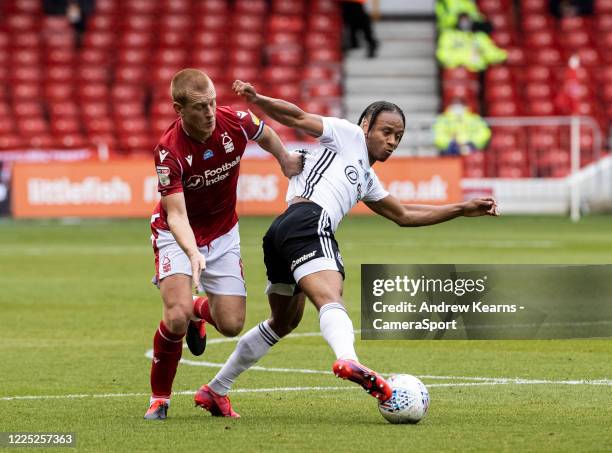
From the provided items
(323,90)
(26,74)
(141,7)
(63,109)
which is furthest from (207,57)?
(26,74)

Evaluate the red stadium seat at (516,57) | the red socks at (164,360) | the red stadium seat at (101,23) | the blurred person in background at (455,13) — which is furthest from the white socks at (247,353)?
the red stadium seat at (101,23)

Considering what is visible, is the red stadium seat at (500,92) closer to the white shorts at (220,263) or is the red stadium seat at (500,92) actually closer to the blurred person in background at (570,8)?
the blurred person in background at (570,8)

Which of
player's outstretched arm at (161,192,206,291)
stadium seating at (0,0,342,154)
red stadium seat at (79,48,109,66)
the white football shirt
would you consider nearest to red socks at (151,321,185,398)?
player's outstretched arm at (161,192,206,291)

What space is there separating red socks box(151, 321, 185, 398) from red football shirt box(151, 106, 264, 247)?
0.62 m

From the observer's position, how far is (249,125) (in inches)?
307

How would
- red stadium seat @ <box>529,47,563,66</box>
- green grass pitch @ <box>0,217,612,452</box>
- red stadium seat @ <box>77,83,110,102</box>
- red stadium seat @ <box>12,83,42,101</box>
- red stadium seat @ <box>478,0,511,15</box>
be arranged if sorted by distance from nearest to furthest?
green grass pitch @ <box>0,217,612,452</box>, red stadium seat @ <box>12,83,42,101</box>, red stadium seat @ <box>77,83,110,102</box>, red stadium seat @ <box>529,47,563,66</box>, red stadium seat @ <box>478,0,511,15</box>

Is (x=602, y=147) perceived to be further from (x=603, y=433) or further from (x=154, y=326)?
(x=603, y=433)

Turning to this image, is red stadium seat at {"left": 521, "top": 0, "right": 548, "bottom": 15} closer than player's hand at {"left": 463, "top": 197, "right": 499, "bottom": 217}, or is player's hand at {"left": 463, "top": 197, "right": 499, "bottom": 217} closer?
player's hand at {"left": 463, "top": 197, "right": 499, "bottom": 217}

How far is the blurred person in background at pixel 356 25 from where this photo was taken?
1328 inches

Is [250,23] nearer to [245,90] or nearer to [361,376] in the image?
[245,90]

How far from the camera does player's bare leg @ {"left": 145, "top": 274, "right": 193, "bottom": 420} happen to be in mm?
7441

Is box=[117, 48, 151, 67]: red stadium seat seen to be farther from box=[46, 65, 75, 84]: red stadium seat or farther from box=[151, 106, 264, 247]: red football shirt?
box=[151, 106, 264, 247]: red football shirt

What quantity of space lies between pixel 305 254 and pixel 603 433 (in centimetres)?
173

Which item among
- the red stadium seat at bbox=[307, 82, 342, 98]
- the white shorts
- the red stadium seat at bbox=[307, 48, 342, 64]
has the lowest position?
the red stadium seat at bbox=[307, 82, 342, 98]
